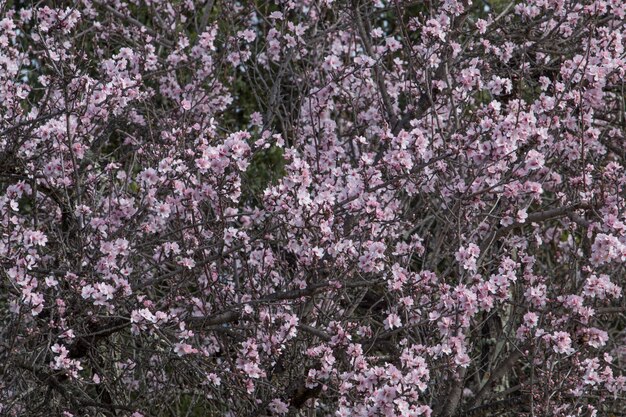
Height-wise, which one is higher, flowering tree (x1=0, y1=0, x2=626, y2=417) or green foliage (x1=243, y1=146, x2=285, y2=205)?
green foliage (x1=243, y1=146, x2=285, y2=205)

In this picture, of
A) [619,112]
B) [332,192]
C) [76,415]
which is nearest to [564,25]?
[619,112]

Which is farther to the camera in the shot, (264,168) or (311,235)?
(264,168)

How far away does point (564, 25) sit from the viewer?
6457mm

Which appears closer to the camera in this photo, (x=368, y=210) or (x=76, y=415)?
(x=368, y=210)

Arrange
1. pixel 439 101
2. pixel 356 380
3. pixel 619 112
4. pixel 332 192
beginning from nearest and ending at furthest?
pixel 356 380 < pixel 332 192 < pixel 439 101 < pixel 619 112

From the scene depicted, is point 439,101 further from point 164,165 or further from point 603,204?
point 164,165

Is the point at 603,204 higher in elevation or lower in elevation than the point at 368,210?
higher

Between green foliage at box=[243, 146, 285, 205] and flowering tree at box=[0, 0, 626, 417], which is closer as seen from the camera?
flowering tree at box=[0, 0, 626, 417]

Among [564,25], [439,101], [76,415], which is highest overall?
[564,25]

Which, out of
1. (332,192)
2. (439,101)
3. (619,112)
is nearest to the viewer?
(332,192)

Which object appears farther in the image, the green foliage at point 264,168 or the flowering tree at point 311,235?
the green foliage at point 264,168

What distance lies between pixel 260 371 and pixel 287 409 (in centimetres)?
31

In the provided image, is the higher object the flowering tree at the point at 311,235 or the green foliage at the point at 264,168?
the green foliage at the point at 264,168

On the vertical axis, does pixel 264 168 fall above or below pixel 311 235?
above
